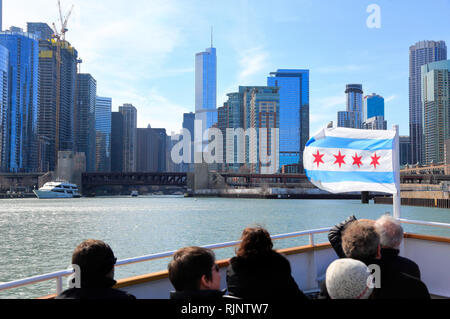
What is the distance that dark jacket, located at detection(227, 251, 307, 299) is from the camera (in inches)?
129

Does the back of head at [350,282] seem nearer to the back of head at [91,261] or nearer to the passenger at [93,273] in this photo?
the passenger at [93,273]

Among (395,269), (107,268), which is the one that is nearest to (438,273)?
(395,269)

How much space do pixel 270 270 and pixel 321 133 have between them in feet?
11.0

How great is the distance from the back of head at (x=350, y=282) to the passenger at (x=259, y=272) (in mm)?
895

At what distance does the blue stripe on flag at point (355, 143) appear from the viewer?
5.93 m

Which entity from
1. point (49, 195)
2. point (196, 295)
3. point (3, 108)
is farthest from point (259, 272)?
point (3, 108)

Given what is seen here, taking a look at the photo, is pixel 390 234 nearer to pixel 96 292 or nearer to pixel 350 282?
pixel 350 282

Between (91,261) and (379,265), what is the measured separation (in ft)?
7.39

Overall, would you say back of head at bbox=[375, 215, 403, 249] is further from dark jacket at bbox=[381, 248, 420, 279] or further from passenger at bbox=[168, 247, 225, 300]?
passenger at bbox=[168, 247, 225, 300]

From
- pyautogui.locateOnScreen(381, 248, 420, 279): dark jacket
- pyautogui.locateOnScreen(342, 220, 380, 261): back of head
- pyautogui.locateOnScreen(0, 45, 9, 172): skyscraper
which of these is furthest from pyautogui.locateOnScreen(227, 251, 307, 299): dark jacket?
pyautogui.locateOnScreen(0, 45, 9, 172): skyscraper

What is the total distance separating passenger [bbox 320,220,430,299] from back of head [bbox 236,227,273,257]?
0.66 metres

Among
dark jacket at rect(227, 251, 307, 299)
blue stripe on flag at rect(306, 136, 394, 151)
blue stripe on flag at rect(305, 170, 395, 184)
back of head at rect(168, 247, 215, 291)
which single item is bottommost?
dark jacket at rect(227, 251, 307, 299)

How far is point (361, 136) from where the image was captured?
6.04 metres

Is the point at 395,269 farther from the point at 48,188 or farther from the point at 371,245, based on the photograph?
the point at 48,188
